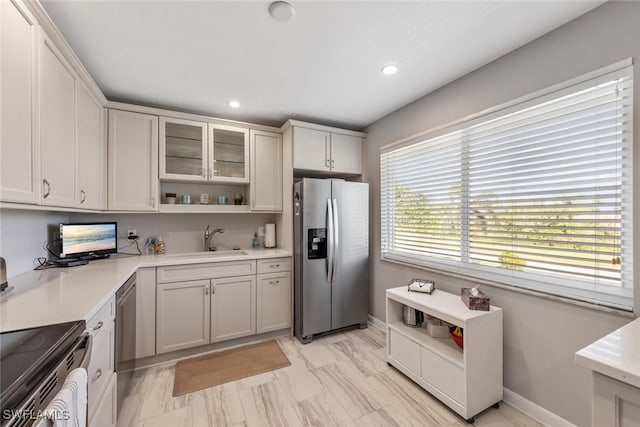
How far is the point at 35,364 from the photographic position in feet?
2.54

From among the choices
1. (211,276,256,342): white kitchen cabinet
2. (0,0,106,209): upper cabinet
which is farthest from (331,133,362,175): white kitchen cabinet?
(0,0,106,209): upper cabinet

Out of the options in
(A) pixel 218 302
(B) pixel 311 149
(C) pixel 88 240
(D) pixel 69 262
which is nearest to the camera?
(D) pixel 69 262

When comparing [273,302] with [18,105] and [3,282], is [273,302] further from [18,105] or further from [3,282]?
[18,105]

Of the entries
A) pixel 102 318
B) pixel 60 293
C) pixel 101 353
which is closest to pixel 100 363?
pixel 101 353

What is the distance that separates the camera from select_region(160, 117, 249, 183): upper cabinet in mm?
2725

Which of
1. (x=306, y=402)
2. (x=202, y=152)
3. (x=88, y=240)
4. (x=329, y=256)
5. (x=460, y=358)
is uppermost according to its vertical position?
(x=202, y=152)

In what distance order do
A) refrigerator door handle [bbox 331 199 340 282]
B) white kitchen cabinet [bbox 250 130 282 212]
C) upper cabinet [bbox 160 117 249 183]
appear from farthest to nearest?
white kitchen cabinet [bbox 250 130 282 212], refrigerator door handle [bbox 331 199 340 282], upper cabinet [bbox 160 117 249 183]

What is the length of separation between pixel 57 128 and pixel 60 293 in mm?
985

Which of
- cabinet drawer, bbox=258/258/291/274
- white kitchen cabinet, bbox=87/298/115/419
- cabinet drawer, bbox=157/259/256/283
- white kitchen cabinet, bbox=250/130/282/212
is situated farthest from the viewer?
white kitchen cabinet, bbox=250/130/282/212

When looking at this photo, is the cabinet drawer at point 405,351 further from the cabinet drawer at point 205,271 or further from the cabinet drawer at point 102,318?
the cabinet drawer at point 102,318

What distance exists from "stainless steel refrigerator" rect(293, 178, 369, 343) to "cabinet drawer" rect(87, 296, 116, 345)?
65.1 inches

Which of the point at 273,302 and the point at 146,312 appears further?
the point at 273,302

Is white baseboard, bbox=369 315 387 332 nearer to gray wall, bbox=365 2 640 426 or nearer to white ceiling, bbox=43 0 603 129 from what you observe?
gray wall, bbox=365 2 640 426

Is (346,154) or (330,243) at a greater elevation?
(346,154)
